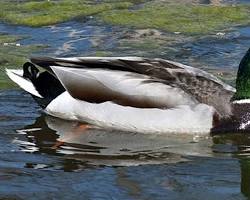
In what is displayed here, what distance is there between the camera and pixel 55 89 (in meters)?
7.80

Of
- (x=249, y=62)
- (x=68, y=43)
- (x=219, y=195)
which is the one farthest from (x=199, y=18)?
(x=219, y=195)

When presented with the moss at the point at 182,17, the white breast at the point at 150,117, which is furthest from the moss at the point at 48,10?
the white breast at the point at 150,117

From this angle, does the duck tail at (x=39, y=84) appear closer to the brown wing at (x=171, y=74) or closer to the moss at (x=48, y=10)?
the brown wing at (x=171, y=74)

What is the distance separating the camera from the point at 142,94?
727cm

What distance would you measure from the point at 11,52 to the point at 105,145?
3.52 meters

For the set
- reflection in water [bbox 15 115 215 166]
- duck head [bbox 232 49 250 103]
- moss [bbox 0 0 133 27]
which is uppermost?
moss [bbox 0 0 133 27]

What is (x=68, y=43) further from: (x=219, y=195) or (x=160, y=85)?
(x=219, y=195)

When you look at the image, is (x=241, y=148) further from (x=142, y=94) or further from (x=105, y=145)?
(x=105, y=145)

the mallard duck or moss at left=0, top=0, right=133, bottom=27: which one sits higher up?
moss at left=0, top=0, right=133, bottom=27

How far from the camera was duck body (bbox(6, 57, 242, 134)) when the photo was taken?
286 inches

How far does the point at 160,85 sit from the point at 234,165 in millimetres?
1030

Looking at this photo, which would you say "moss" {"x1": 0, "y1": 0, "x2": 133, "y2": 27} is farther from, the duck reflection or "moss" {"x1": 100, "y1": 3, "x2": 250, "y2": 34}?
the duck reflection

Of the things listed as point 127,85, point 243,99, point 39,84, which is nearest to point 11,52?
point 39,84

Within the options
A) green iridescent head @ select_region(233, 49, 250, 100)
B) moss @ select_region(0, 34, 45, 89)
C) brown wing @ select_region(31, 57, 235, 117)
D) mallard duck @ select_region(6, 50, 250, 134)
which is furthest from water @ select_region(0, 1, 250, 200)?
moss @ select_region(0, 34, 45, 89)
